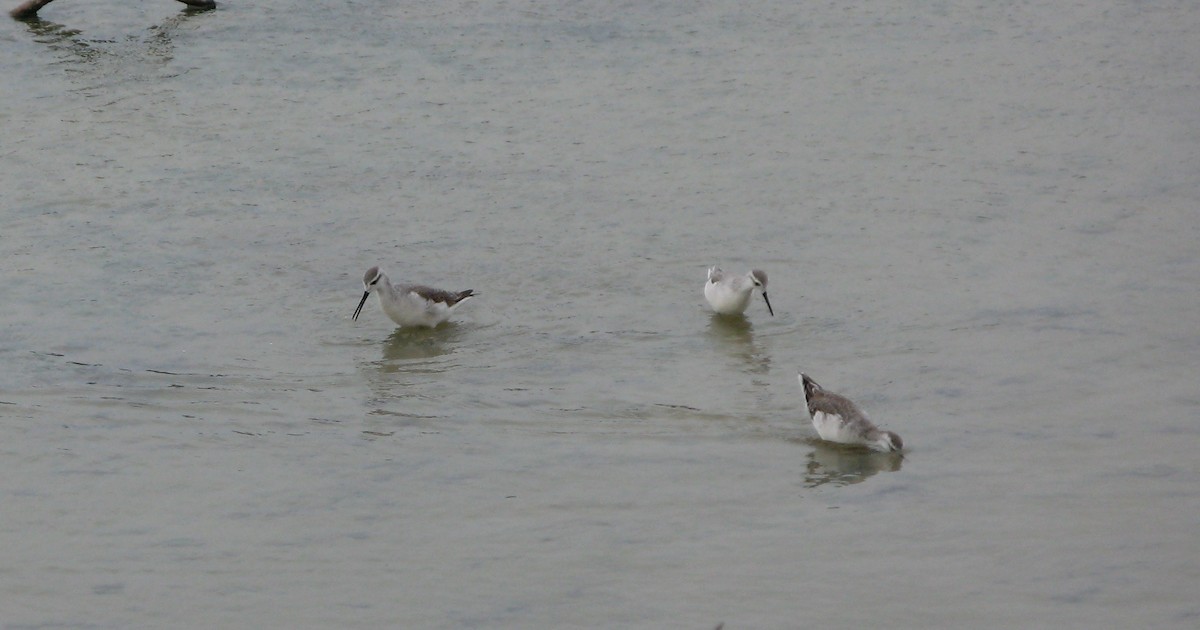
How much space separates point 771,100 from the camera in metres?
20.0

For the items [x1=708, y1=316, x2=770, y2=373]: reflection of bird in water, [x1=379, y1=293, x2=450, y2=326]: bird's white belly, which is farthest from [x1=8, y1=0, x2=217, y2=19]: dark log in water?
[x1=708, y1=316, x2=770, y2=373]: reflection of bird in water

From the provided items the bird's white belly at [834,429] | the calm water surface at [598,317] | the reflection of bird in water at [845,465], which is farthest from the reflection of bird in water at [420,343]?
the reflection of bird in water at [845,465]

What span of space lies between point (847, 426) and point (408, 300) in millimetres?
4444

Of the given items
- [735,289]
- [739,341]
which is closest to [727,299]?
[735,289]

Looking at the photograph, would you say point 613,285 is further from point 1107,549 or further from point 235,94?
point 235,94

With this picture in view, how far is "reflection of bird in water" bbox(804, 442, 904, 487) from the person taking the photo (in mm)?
10828

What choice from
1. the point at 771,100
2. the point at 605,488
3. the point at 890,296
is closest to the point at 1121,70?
the point at 771,100

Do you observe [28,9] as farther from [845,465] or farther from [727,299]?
[845,465]

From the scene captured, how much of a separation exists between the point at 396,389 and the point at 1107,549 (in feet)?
18.5

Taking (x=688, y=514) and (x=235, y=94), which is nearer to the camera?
(x=688, y=514)

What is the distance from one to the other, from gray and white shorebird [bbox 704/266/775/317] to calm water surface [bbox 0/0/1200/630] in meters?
0.21

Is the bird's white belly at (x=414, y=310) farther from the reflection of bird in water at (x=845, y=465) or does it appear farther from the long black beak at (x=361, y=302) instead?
the reflection of bird in water at (x=845, y=465)

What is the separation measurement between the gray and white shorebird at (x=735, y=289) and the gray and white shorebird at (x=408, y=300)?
238cm

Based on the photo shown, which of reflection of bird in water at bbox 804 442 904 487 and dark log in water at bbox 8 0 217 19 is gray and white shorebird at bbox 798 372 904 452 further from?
dark log in water at bbox 8 0 217 19
